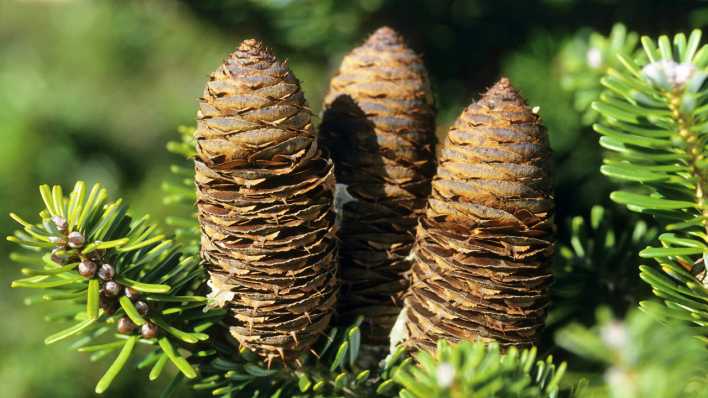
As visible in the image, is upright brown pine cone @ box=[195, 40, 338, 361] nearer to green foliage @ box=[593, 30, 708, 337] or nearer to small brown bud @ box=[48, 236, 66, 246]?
small brown bud @ box=[48, 236, 66, 246]

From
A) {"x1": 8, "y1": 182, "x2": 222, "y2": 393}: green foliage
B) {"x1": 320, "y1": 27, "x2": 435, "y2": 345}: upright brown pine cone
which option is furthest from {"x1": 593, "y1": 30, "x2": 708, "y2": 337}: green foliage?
{"x1": 8, "y1": 182, "x2": 222, "y2": 393}: green foliage

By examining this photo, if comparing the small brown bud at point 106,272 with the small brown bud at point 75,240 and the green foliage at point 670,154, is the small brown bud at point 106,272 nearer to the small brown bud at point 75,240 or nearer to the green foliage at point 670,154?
the small brown bud at point 75,240

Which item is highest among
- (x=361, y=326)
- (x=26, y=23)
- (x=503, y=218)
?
(x=26, y=23)

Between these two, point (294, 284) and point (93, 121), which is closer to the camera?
point (294, 284)

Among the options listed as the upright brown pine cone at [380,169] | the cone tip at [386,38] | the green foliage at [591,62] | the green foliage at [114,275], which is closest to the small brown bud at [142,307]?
the green foliage at [114,275]

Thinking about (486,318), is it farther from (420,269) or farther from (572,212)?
(572,212)

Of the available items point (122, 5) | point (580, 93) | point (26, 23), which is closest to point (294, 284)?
point (580, 93)
